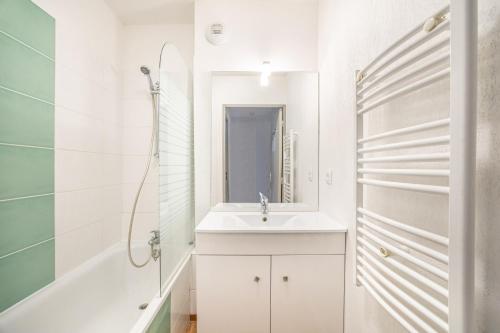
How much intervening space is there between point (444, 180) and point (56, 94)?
6.24ft

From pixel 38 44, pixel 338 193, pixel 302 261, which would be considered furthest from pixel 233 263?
pixel 38 44

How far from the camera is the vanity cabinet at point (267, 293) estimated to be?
1344 mm

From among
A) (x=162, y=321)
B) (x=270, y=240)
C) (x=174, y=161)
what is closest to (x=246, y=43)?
(x=174, y=161)

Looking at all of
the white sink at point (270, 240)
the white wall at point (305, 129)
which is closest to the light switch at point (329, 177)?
the white wall at point (305, 129)

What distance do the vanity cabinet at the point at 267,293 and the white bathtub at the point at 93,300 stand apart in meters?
0.31

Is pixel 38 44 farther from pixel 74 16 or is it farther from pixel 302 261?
pixel 302 261

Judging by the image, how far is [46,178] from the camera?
1317 millimetres

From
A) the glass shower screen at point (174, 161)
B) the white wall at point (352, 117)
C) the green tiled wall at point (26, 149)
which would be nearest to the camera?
the white wall at point (352, 117)

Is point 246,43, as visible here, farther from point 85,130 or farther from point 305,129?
point 85,130

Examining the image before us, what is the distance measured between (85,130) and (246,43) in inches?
53.4

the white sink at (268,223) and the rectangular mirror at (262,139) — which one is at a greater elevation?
the rectangular mirror at (262,139)

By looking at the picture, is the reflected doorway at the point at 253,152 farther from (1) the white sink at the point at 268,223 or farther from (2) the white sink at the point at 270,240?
(2) the white sink at the point at 270,240

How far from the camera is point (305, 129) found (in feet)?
6.07

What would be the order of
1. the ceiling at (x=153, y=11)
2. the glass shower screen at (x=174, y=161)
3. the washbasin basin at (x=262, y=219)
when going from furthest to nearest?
the ceiling at (x=153, y=11) < the washbasin basin at (x=262, y=219) < the glass shower screen at (x=174, y=161)
